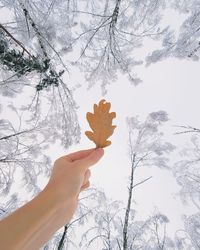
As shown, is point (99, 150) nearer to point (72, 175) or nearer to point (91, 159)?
point (91, 159)

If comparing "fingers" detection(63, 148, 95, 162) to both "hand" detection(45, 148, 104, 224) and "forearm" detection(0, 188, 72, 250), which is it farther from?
"forearm" detection(0, 188, 72, 250)

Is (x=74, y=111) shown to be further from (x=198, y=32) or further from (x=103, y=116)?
(x=103, y=116)

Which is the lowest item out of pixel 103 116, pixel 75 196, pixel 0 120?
pixel 75 196

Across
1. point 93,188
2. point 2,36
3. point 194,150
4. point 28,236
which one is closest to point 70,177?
point 28,236

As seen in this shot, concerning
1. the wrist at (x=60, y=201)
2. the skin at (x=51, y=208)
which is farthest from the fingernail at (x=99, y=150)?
the wrist at (x=60, y=201)

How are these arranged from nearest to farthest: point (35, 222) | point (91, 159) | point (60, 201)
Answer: point (35, 222) < point (60, 201) < point (91, 159)

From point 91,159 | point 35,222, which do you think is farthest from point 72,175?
point 35,222

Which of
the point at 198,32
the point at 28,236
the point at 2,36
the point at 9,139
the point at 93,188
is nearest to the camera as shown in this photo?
the point at 28,236
